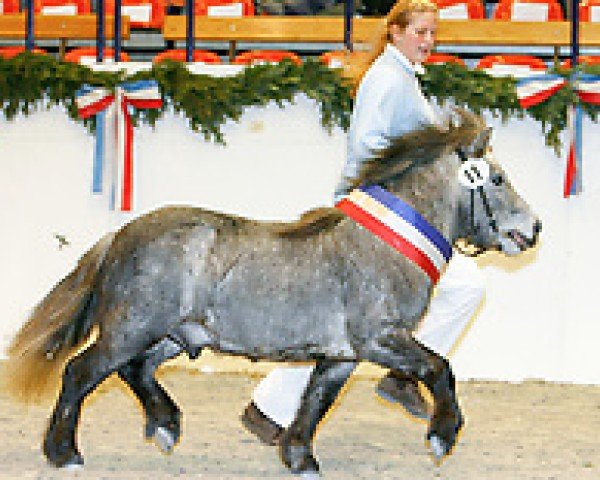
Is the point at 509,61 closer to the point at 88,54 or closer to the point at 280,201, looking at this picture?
the point at 280,201

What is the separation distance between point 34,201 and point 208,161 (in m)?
1.01

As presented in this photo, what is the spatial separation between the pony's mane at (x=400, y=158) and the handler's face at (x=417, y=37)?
412 mm

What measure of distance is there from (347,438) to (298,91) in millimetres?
2234

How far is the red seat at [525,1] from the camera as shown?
840cm

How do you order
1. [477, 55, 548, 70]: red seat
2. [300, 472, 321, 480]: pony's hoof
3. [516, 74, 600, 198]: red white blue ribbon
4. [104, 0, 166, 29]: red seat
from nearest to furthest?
[300, 472, 321, 480]: pony's hoof → [516, 74, 600, 198]: red white blue ribbon → [477, 55, 548, 70]: red seat → [104, 0, 166, 29]: red seat

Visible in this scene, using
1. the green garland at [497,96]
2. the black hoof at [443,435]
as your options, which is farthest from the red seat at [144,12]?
the black hoof at [443,435]

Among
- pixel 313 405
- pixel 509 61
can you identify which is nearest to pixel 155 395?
pixel 313 405

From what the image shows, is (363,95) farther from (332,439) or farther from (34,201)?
(34,201)

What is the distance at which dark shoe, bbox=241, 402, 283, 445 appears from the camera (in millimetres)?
5535

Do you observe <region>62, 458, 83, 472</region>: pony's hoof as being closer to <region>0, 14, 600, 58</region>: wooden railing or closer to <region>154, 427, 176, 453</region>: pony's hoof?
<region>154, 427, 176, 453</region>: pony's hoof

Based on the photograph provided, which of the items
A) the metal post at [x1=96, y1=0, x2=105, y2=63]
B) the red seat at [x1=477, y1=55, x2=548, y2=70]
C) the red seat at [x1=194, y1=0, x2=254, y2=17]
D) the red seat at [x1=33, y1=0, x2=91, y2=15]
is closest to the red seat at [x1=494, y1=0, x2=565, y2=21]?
the red seat at [x1=477, y1=55, x2=548, y2=70]

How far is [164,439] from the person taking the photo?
17.3ft

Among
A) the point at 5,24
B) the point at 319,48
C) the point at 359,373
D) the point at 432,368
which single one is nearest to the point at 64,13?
the point at 5,24

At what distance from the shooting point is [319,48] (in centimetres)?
843
